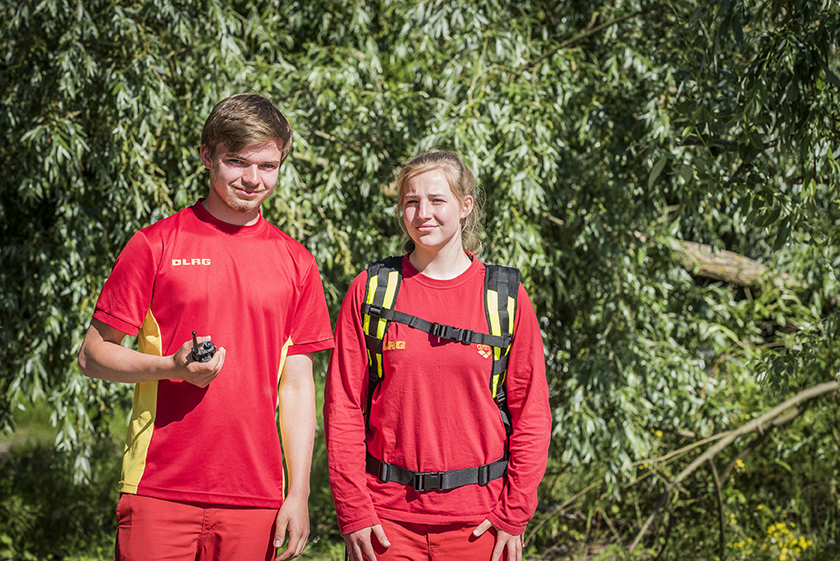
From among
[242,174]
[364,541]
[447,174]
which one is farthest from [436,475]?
[242,174]

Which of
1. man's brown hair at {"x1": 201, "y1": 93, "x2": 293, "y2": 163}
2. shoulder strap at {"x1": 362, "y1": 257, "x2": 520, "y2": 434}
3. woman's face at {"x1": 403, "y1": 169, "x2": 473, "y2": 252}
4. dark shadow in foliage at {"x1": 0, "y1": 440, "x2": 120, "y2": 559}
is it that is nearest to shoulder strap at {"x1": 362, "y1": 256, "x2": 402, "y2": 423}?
shoulder strap at {"x1": 362, "y1": 257, "x2": 520, "y2": 434}

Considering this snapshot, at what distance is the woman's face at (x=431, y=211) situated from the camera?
2107 millimetres

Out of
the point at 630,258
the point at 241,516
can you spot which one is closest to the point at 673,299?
the point at 630,258

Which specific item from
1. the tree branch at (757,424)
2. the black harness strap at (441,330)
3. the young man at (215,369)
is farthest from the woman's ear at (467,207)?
the tree branch at (757,424)

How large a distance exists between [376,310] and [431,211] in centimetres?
33

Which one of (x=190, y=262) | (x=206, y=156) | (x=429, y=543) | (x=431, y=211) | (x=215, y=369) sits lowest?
(x=429, y=543)

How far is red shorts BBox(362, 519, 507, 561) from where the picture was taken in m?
1.99

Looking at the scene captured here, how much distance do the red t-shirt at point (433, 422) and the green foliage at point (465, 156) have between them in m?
1.49

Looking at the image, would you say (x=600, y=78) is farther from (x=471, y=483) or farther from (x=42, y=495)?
(x=42, y=495)

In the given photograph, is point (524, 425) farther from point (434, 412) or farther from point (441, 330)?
point (441, 330)

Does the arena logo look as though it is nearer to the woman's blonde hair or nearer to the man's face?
the man's face

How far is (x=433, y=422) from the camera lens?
2.04 m

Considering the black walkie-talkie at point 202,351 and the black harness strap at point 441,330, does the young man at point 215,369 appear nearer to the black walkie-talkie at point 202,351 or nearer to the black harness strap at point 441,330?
the black walkie-talkie at point 202,351

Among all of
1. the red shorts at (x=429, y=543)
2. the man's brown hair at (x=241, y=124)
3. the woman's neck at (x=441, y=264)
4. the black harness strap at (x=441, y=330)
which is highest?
the man's brown hair at (x=241, y=124)
